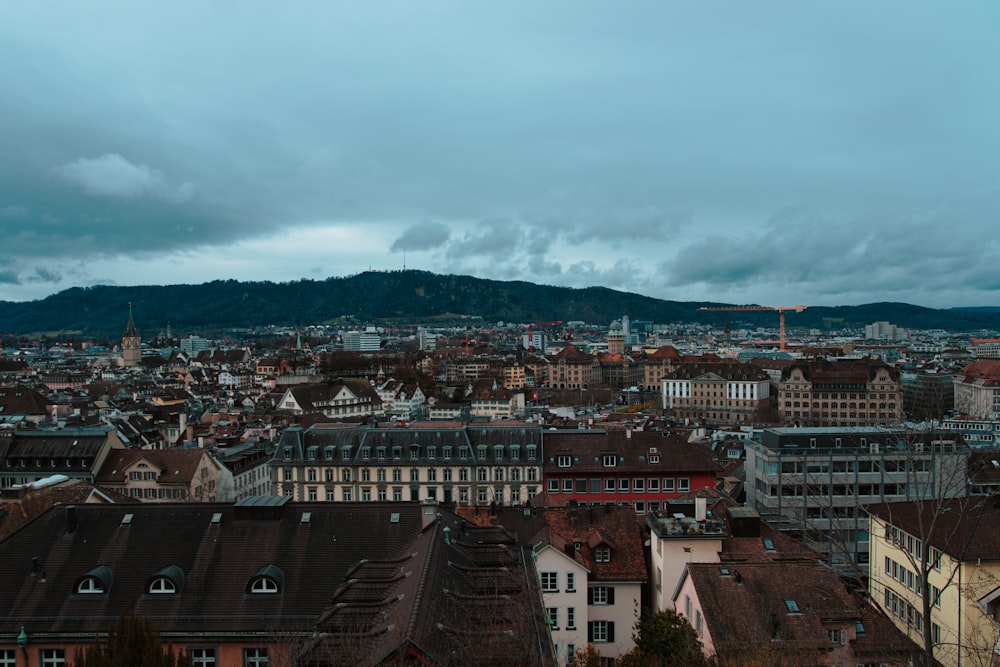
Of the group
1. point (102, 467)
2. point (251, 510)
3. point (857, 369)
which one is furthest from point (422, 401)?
point (251, 510)

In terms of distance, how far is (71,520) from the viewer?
74.9 ft

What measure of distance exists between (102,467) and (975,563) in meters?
51.4

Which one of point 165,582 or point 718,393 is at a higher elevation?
point 165,582

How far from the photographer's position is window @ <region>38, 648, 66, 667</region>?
20219 mm

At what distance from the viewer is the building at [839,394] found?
412ft

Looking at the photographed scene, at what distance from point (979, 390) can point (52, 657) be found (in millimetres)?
146028

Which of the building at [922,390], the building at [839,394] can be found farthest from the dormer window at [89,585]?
the building at [922,390]

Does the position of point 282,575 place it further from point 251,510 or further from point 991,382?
point 991,382

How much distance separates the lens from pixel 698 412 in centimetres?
14288

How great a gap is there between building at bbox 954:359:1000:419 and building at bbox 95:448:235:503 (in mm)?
115081

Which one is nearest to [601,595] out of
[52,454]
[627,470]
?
[627,470]

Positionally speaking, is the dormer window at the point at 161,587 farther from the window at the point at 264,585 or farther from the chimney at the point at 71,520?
the chimney at the point at 71,520

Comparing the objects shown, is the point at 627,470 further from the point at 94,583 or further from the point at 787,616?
the point at 94,583

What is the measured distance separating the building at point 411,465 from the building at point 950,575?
76.9ft
